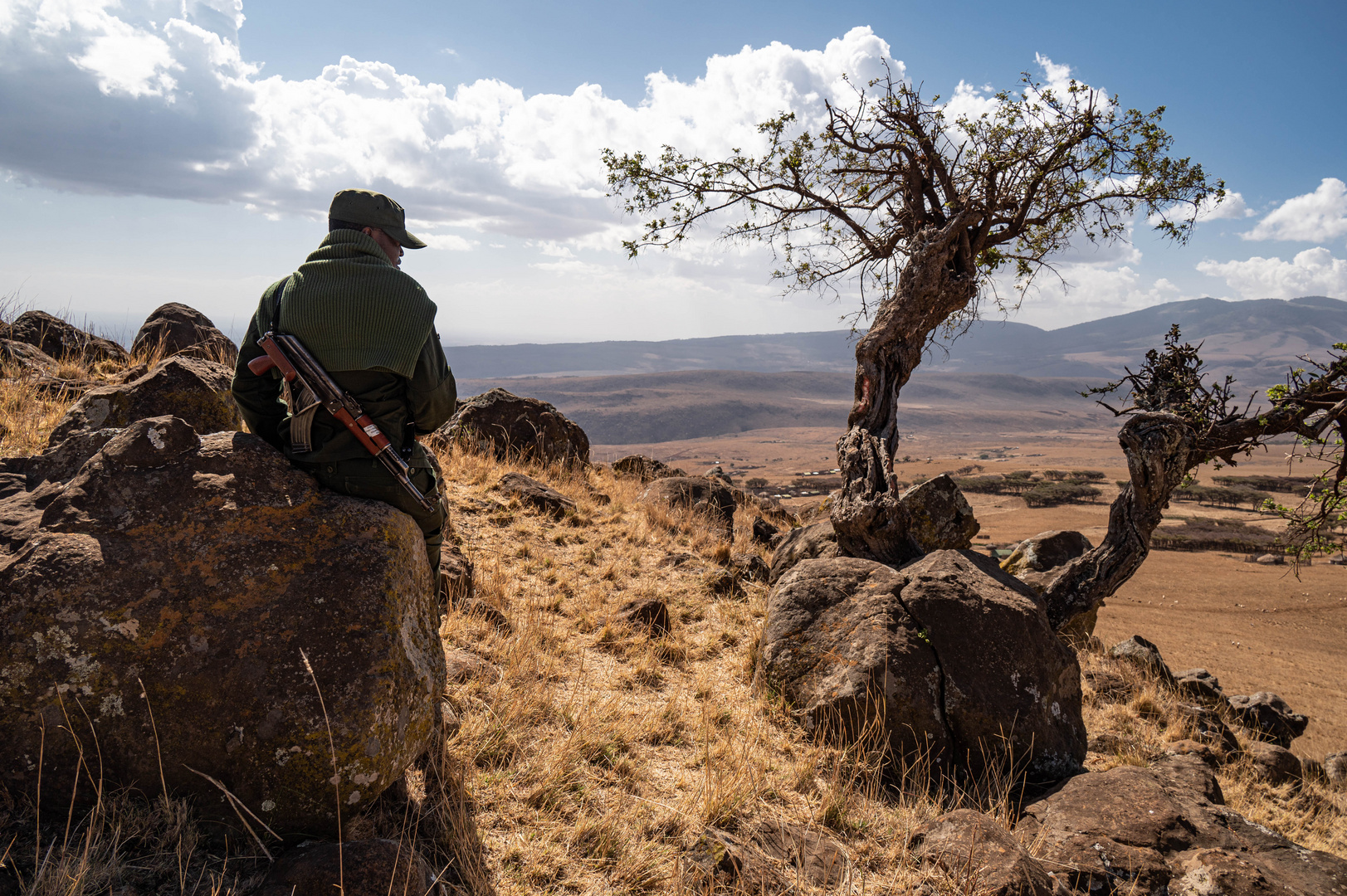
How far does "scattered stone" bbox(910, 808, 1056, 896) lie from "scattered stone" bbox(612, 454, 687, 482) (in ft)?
31.8

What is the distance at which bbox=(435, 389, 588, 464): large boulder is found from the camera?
37.4ft

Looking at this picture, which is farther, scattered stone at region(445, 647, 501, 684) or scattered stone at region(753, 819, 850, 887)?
scattered stone at region(445, 647, 501, 684)

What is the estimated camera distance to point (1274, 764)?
262 inches

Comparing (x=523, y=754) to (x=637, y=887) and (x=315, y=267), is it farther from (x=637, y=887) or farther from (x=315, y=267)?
(x=315, y=267)

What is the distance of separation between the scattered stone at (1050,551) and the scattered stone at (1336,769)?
313cm

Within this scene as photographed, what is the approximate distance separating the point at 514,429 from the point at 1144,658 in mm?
10025

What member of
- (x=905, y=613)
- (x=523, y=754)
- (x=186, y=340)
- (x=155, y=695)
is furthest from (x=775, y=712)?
(x=186, y=340)

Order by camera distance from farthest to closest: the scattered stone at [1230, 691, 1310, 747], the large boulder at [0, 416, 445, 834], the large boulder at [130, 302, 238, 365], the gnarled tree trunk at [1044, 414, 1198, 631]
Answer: the large boulder at [130, 302, 238, 365]
the scattered stone at [1230, 691, 1310, 747]
the gnarled tree trunk at [1044, 414, 1198, 631]
the large boulder at [0, 416, 445, 834]

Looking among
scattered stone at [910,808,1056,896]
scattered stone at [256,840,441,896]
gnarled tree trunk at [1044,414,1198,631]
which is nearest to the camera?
scattered stone at [256,840,441,896]

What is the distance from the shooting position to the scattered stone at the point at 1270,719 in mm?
7645

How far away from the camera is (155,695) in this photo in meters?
2.54

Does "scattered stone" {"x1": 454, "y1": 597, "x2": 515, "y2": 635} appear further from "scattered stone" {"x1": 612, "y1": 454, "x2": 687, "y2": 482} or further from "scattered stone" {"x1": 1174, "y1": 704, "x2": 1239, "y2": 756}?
"scattered stone" {"x1": 1174, "y1": 704, "x2": 1239, "y2": 756}

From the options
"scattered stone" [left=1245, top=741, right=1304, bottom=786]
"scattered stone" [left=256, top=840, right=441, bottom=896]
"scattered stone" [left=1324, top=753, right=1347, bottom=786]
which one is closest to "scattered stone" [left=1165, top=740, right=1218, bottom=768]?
"scattered stone" [left=1245, top=741, right=1304, bottom=786]

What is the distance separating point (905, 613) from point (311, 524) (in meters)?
4.15
